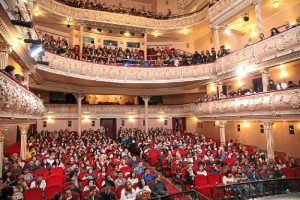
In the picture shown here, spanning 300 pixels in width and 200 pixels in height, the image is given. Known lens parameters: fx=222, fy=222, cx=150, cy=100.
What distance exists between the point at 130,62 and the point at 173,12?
351 inches

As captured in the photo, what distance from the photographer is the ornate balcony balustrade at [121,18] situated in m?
15.1

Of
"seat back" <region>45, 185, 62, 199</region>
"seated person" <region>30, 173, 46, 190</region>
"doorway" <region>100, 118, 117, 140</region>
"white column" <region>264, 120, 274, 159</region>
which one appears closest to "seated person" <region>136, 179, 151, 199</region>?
"seat back" <region>45, 185, 62, 199</region>

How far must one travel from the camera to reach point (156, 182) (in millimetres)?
6887

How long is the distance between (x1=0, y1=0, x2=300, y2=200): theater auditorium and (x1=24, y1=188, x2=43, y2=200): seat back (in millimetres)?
25

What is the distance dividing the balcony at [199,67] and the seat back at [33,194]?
7141 millimetres

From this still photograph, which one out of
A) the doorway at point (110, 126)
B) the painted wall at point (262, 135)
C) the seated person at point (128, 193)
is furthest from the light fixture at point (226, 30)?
the seated person at point (128, 193)

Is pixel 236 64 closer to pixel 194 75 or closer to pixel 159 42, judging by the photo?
pixel 194 75

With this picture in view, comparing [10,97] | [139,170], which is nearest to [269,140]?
[139,170]

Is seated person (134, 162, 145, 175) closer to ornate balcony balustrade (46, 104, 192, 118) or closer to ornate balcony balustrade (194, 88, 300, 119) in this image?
ornate balcony balustrade (194, 88, 300, 119)

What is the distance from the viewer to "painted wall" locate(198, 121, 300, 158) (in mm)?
12270

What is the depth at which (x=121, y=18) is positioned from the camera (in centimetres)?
1775

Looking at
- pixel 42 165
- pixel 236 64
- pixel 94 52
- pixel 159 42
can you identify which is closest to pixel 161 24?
pixel 159 42

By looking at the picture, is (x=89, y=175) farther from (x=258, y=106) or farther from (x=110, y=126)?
(x=110, y=126)

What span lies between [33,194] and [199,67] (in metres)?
13.1
